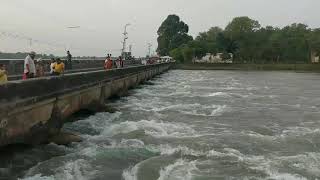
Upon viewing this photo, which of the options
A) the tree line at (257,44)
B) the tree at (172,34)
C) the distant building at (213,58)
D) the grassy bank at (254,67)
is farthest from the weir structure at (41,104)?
the tree at (172,34)

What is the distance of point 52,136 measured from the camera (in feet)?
57.2

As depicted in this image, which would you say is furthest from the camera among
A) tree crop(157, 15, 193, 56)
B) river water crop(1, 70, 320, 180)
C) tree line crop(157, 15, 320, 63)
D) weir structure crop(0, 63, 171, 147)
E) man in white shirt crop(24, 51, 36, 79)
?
tree crop(157, 15, 193, 56)

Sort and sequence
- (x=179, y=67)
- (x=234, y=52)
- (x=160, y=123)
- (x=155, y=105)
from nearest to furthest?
1. (x=160, y=123)
2. (x=155, y=105)
3. (x=179, y=67)
4. (x=234, y=52)

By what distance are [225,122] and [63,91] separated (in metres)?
7.79

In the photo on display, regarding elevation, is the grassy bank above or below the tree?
below

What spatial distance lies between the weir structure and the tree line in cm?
13804

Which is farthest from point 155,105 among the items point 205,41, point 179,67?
point 205,41

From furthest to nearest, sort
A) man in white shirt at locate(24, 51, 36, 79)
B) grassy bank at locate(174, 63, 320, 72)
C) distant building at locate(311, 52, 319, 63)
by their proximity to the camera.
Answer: distant building at locate(311, 52, 319, 63)
grassy bank at locate(174, 63, 320, 72)
man in white shirt at locate(24, 51, 36, 79)

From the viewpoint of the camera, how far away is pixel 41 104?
17125mm

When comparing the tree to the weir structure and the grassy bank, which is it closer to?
the grassy bank

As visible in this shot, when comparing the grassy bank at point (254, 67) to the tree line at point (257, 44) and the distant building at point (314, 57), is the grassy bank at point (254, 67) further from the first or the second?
the distant building at point (314, 57)

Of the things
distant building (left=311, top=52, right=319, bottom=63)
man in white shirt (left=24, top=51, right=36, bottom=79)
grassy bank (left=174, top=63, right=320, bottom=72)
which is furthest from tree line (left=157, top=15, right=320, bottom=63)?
man in white shirt (left=24, top=51, right=36, bottom=79)

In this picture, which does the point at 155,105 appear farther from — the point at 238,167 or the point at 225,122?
the point at 238,167

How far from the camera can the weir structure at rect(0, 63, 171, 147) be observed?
1434cm
